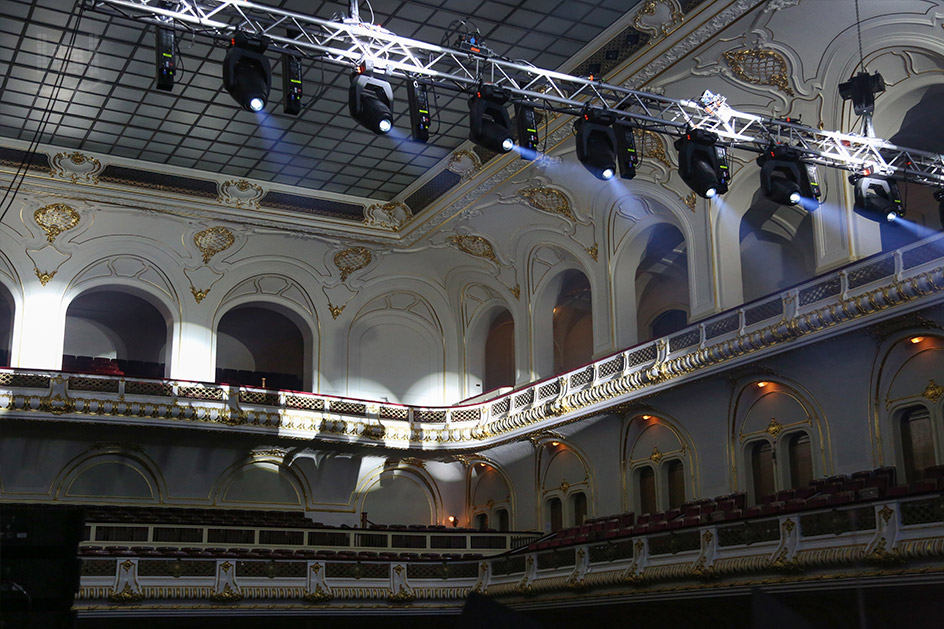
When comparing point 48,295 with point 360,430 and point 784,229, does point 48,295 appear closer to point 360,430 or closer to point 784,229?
point 360,430

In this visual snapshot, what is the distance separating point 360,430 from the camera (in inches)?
889

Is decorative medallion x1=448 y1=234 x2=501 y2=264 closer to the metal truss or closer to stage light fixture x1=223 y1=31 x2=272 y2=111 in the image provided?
the metal truss

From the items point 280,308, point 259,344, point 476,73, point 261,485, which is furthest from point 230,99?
point 259,344

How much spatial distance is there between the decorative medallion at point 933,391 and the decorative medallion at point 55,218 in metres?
16.4

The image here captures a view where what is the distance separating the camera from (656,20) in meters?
15.9

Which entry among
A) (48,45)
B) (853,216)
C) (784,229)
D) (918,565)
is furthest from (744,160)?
(48,45)

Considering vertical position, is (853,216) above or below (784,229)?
below

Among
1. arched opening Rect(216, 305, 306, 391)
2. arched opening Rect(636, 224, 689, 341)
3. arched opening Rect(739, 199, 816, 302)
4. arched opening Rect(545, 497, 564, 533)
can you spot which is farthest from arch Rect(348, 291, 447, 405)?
arched opening Rect(739, 199, 816, 302)

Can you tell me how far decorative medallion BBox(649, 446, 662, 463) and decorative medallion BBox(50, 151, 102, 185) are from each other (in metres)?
12.0

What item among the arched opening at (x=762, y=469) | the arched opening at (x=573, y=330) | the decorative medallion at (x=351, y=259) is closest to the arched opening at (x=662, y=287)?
the arched opening at (x=573, y=330)

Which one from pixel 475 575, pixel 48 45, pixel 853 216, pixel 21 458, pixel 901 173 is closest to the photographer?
pixel 901 173

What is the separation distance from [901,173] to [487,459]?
12.9 meters

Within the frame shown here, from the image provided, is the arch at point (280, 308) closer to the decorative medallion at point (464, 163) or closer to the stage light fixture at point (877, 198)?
the decorative medallion at point (464, 163)

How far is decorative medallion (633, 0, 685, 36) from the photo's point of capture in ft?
51.1
